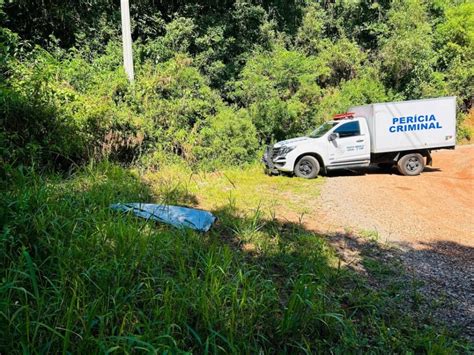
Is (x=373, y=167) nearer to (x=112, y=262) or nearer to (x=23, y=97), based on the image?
(x=23, y=97)

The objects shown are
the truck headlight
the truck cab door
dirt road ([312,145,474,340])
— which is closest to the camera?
dirt road ([312,145,474,340])

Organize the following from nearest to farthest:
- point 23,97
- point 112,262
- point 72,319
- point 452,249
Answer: point 72,319 → point 112,262 → point 452,249 → point 23,97

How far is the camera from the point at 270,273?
397 cm

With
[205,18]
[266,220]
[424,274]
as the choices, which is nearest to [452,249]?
[424,274]

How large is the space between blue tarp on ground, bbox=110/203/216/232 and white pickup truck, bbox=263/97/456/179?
20.2ft

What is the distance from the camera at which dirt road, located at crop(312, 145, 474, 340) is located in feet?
13.6

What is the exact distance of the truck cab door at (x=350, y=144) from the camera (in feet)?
35.9

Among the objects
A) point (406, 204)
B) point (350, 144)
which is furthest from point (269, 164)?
point (406, 204)

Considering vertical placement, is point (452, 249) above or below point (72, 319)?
below

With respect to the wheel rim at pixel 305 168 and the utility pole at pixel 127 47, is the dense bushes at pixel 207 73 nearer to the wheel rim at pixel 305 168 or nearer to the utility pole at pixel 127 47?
the utility pole at pixel 127 47

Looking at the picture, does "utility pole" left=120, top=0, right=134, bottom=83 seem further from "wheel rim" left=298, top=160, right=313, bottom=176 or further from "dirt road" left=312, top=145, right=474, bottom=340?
"dirt road" left=312, top=145, right=474, bottom=340

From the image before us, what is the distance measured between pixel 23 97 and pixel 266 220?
5543 millimetres

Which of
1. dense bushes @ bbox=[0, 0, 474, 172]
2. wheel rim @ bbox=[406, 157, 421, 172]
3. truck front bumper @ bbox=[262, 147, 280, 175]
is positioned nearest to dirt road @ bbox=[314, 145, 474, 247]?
wheel rim @ bbox=[406, 157, 421, 172]

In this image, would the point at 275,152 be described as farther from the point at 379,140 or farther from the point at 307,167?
the point at 379,140
